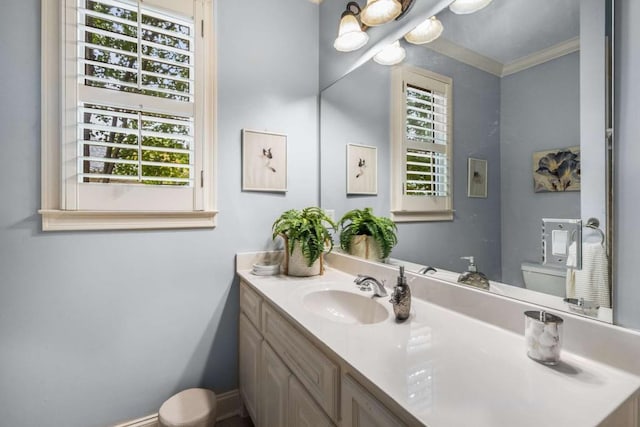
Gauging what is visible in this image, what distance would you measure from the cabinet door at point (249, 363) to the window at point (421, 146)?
0.90 metres

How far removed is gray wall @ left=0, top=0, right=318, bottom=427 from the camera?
1238 millimetres

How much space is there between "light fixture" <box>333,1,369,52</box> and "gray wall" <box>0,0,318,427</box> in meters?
0.37

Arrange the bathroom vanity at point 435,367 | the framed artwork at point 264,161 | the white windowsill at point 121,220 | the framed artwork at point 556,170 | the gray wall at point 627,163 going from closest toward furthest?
the bathroom vanity at point 435,367 < the gray wall at point 627,163 < the framed artwork at point 556,170 < the white windowsill at point 121,220 < the framed artwork at point 264,161

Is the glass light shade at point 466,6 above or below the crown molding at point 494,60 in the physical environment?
above

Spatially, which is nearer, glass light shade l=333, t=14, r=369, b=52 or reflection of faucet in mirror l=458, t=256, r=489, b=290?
reflection of faucet in mirror l=458, t=256, r=489, b=290

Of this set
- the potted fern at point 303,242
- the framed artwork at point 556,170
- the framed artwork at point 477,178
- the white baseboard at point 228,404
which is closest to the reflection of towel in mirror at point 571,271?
the framed artwork at point 556,170

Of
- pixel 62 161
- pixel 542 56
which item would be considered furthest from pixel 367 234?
pixel 62 161

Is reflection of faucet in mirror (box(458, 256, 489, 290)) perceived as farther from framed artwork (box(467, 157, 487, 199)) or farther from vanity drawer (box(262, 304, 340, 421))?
vanity drawer (box(262, 304, 340, 421))

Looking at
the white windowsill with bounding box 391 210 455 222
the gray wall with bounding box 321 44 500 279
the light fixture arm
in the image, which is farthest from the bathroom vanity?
the light fixture arm

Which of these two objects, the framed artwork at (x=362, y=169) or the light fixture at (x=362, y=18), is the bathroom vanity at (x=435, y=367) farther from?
the light fixture at (x=362, y=18)

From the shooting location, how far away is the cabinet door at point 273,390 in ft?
3.46

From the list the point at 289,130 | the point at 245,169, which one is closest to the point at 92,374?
the point at 245,169

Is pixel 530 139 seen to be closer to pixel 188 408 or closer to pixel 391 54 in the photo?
pixel 391 54

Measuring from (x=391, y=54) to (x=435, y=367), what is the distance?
4.35 feet
